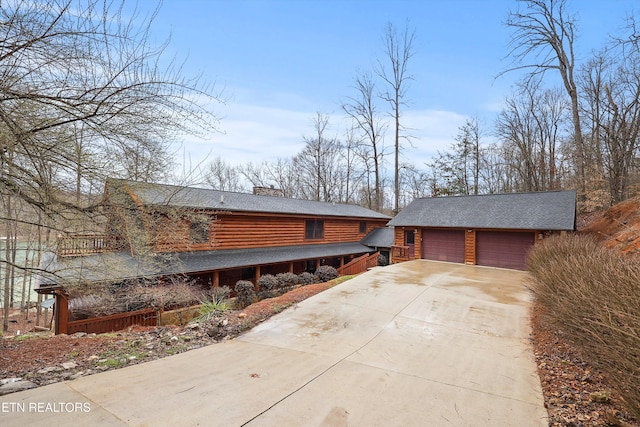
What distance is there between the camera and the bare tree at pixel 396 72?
23.8 meters

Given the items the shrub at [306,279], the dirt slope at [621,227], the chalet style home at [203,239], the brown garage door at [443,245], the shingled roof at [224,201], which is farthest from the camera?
the brown garage door at [443,245]

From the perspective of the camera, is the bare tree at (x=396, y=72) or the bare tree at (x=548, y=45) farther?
the bare tree at (x=396, y=72)

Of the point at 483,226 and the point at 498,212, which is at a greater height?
the point at 498,212

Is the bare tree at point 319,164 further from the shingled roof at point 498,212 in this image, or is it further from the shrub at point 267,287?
the shrub at point 267,287

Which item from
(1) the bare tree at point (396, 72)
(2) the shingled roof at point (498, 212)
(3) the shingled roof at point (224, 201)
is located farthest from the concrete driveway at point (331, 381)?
(1) the bare tree at point (396, 72)

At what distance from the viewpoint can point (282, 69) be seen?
43.7 ft

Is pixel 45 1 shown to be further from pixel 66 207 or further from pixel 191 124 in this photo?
pixel 66 207

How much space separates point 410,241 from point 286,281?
324 inches

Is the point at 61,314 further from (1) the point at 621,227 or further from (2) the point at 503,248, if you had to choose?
(1) the point at 621,227

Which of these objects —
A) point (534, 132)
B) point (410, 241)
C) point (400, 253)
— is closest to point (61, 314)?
point (400, 253)

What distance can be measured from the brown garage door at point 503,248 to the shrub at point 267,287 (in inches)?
400

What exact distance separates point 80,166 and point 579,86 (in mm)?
25619

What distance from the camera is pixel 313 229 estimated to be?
18.1m

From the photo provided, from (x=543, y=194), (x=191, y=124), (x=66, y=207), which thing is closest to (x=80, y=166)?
(x=66, y=207)
